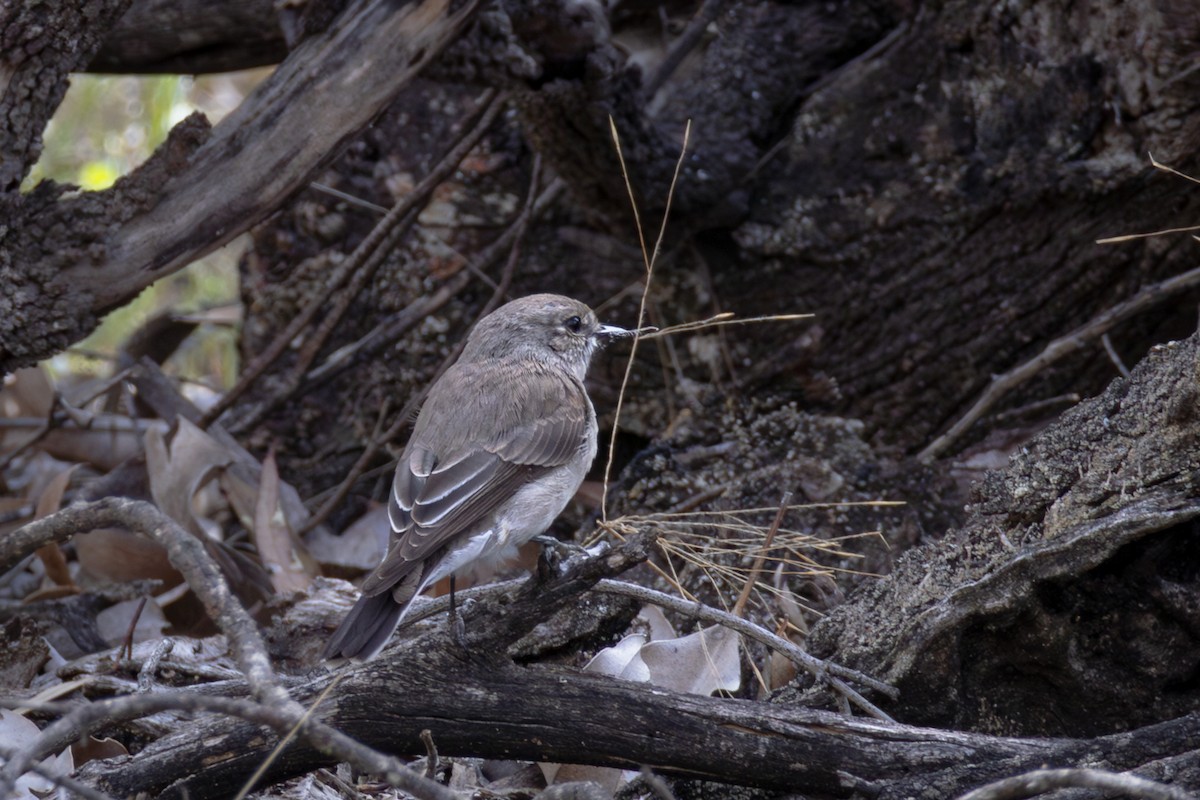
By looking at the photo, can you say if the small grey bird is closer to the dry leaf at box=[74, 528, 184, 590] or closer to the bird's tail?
the bird's tail

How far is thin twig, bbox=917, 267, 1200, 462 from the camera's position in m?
4.23

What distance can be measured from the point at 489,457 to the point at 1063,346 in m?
2.19

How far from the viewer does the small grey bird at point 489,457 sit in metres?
3.04

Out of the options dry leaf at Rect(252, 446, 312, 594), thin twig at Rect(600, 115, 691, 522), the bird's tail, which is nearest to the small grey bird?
the bird's tail

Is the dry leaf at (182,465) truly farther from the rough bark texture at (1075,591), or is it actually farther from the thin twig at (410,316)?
the rough bark texture at (1075,591)

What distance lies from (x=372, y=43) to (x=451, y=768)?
2147 mm

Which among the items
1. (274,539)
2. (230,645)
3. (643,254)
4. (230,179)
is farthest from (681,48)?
(230,645)

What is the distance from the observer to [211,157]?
371 cm

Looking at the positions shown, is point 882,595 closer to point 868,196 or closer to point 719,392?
point 719,392

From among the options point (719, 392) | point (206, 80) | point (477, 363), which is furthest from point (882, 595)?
point (206, 80)

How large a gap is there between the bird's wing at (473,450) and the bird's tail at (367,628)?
0.04m

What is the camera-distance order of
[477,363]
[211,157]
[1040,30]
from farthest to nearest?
[1040,30], [477,363], [211,157]

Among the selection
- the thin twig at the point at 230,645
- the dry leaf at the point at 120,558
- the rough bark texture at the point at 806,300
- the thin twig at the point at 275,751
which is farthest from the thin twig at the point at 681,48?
the thin twig at the point at 275,751

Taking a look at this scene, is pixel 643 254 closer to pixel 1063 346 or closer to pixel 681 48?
pixel 681 48
